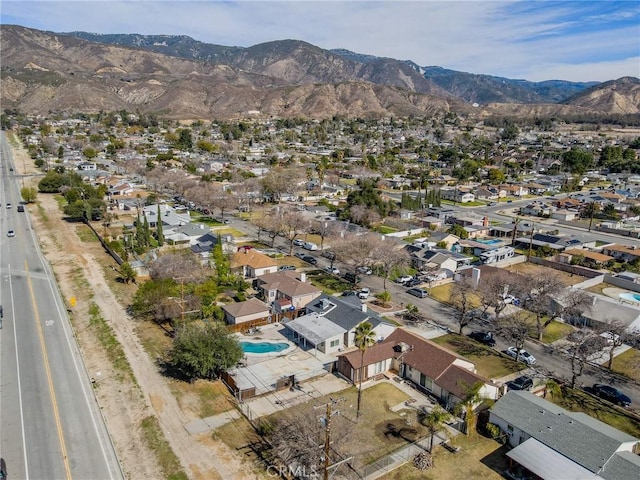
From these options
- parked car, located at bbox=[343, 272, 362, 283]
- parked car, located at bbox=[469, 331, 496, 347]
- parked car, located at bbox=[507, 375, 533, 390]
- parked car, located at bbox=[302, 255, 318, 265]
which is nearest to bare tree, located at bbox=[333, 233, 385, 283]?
parked car, located at bbox=[343, 272, 362, 283]

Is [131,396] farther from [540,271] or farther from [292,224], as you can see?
[540,271]

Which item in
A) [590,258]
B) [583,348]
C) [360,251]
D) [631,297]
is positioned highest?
[360,251]

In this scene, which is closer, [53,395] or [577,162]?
[53,395]

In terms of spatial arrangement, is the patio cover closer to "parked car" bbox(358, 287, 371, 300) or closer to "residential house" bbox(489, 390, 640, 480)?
"residential house" bbox(489, 390, 640, 480)

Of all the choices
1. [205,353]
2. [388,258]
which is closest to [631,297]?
[388,258]

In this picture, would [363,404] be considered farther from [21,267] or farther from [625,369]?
[21,267]

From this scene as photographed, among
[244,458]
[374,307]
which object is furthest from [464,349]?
[244,458]

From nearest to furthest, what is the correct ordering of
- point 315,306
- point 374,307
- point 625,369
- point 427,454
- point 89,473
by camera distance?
1. point 89,473
2. point 427,454
3. point 625,369
4. point 315,306
5. point 374,307
